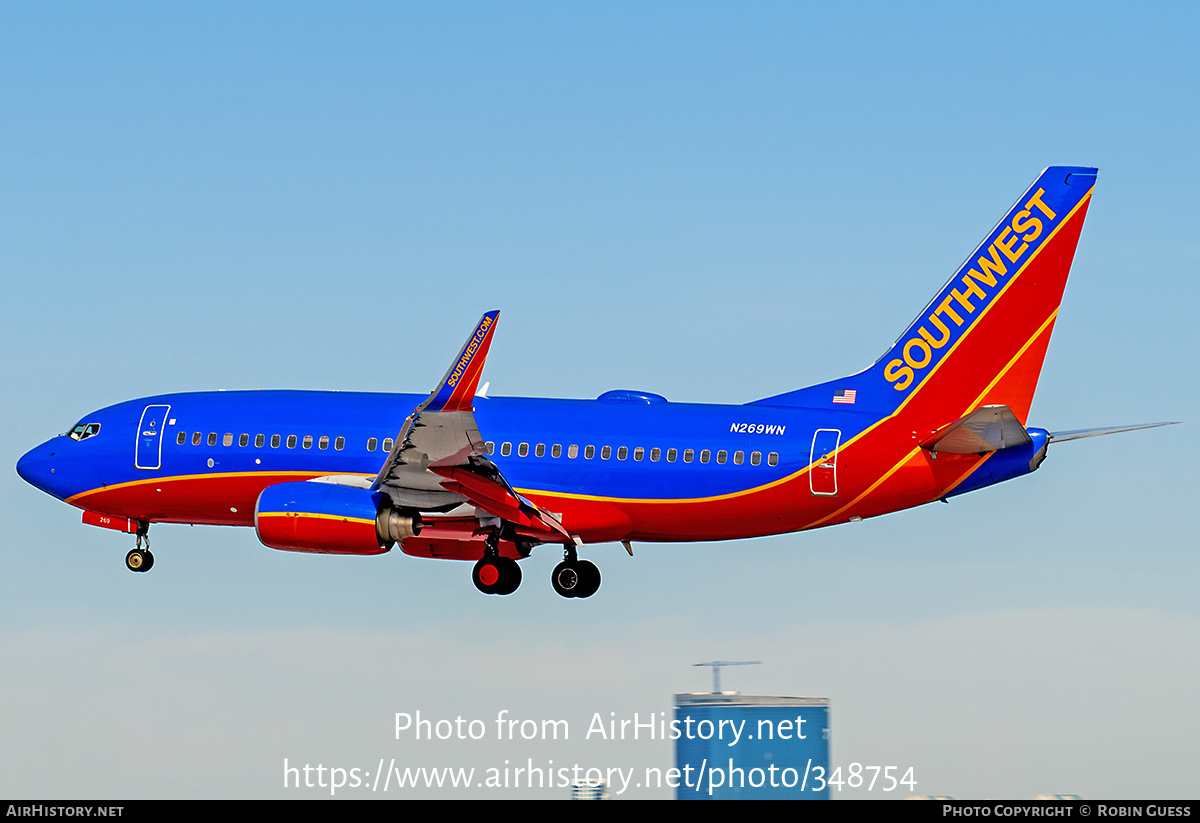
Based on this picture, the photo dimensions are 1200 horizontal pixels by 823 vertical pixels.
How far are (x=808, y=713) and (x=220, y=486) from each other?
2814 cm

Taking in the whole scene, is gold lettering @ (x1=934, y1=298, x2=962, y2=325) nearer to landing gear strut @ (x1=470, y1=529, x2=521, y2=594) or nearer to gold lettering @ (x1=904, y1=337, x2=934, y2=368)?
gold lettering @ (x1=904, y1=337, x2=934, y2=368)

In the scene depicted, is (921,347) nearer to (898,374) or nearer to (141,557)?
(898,374)

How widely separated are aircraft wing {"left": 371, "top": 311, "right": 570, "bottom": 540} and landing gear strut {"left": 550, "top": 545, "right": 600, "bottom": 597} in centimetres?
137

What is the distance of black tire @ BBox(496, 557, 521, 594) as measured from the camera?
144ft

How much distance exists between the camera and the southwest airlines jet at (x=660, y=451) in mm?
41031

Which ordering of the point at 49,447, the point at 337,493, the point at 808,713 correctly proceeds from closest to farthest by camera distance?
the point at 337,493
the point at 49,447
the point at 808,713

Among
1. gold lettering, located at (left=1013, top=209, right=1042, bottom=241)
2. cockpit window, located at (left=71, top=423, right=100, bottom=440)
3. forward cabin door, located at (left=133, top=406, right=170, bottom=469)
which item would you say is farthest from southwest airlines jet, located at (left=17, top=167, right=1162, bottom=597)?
cockpit window, located at (left=71, top=423, right=100, bottom=440)

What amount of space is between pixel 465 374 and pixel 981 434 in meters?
13.3

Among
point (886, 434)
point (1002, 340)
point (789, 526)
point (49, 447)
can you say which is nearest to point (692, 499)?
point (789, 526)

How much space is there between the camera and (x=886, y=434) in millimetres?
41750

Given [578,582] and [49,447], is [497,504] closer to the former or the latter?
[578,582]

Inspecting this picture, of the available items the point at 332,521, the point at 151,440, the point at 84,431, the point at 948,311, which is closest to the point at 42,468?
the point at 84,431
